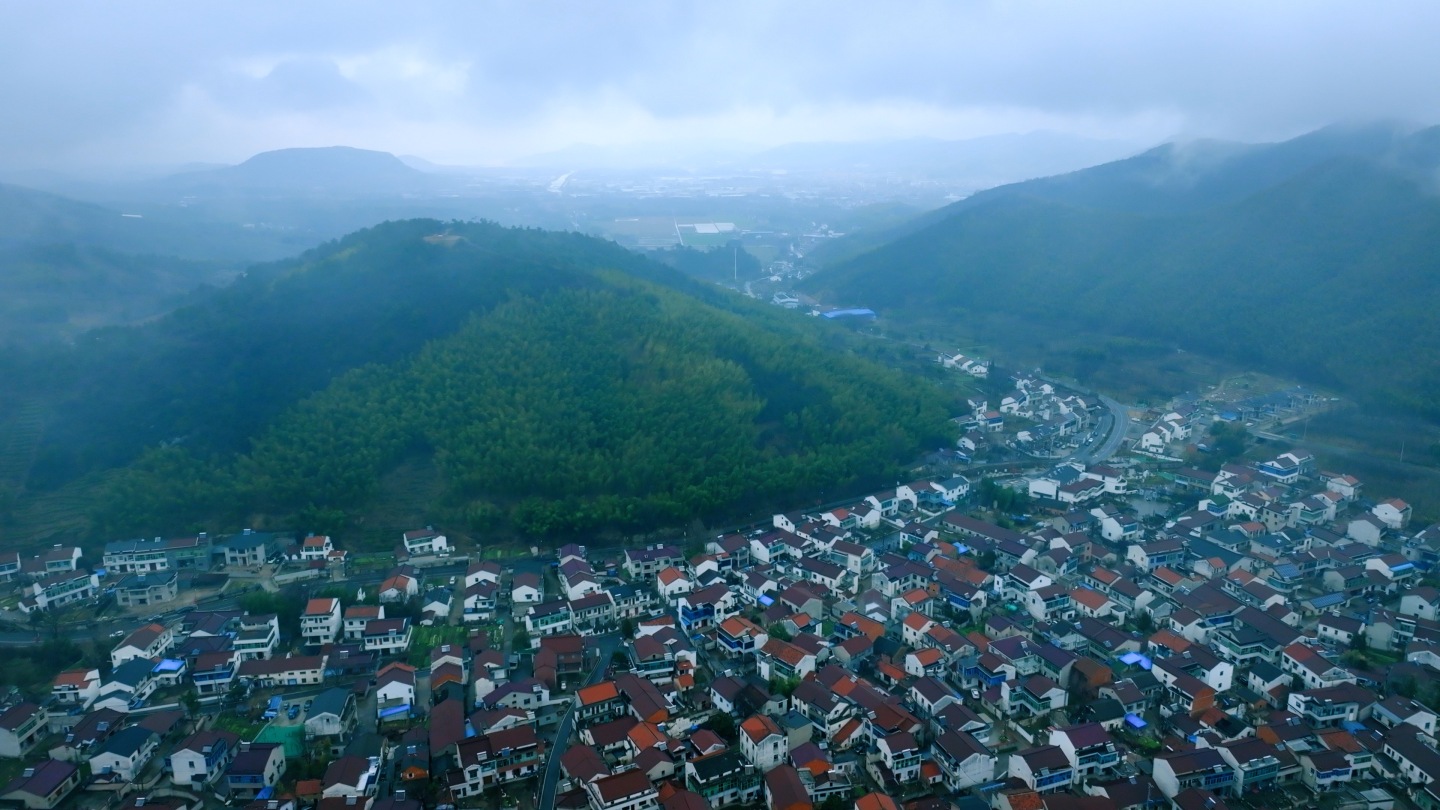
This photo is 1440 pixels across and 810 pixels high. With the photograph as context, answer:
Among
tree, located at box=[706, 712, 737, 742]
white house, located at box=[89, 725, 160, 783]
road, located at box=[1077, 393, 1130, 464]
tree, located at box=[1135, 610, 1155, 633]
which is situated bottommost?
road, located at box=[1077, 393, 1130, 464]

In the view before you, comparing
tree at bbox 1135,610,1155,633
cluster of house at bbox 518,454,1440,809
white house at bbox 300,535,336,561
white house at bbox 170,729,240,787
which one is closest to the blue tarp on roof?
cluster of house at bbox 518,454,1440,809

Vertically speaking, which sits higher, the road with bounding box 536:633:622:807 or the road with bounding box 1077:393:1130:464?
the road with bounding box 536:633:622:807

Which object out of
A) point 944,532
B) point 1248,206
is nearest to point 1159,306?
point 1248,206

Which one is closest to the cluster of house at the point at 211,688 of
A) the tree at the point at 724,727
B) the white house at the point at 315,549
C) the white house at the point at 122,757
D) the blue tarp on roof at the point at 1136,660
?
the white house at the point at 122,757

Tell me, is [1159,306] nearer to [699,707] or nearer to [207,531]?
[699,707]

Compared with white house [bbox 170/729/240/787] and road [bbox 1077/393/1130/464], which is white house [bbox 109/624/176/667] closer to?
white house [bbox 170/729/240/787]

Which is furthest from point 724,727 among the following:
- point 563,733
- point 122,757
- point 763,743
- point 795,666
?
point 122,757
